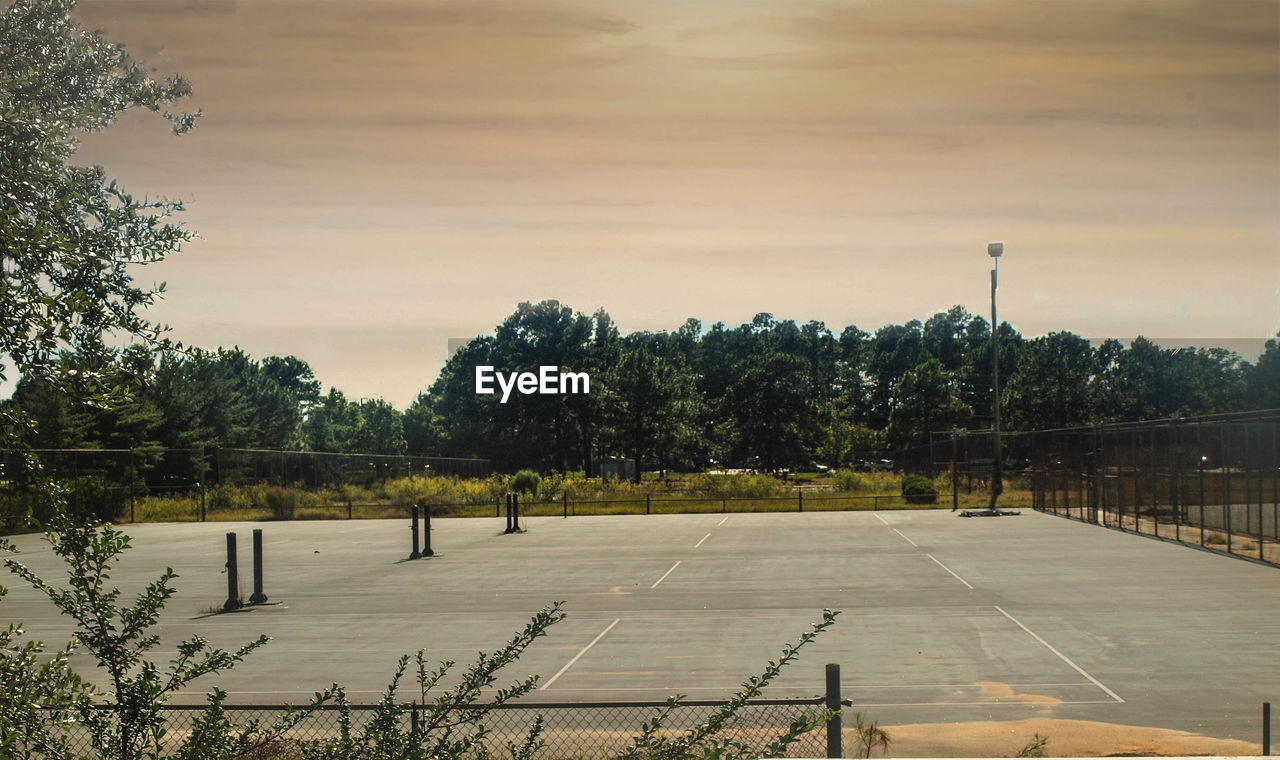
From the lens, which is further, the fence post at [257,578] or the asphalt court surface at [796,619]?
the fence post at [257,578]

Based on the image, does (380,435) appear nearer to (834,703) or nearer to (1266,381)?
(1266,381)

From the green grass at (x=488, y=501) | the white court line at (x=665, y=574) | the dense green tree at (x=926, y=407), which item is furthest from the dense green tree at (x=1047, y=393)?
the white court line at (x=665, y=574)

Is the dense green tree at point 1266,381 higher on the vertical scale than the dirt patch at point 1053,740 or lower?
higher

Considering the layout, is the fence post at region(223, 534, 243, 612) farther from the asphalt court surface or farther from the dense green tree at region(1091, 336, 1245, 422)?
the dense green tree at region(1091, 336, 1245, 422)

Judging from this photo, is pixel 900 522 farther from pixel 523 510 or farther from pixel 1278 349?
pixel 1278 349

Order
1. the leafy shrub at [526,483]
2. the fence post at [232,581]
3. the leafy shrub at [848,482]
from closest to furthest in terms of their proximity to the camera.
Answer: the fence post at [232,581] < the leafy shrub at [526,483] < the leafy shrub at [848,482]

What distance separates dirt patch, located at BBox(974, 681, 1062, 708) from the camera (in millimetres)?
11211

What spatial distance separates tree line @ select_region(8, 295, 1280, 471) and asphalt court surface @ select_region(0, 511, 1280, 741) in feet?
158

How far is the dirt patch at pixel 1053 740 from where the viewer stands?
9.34 metres

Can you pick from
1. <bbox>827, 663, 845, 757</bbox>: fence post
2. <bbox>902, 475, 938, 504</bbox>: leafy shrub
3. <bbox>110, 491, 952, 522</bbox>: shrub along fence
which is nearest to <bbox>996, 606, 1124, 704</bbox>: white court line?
<bbox>827, 663, 845, 757</bbox>: fence post

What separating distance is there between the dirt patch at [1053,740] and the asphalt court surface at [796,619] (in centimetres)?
32

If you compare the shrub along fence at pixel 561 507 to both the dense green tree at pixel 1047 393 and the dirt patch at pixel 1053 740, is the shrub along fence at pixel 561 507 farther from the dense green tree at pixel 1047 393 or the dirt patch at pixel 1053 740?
the dense green tree at pixel 1047 393

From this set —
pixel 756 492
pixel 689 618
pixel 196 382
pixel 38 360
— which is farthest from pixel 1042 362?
pixel 38 360

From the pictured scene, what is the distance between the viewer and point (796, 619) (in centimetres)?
1669
